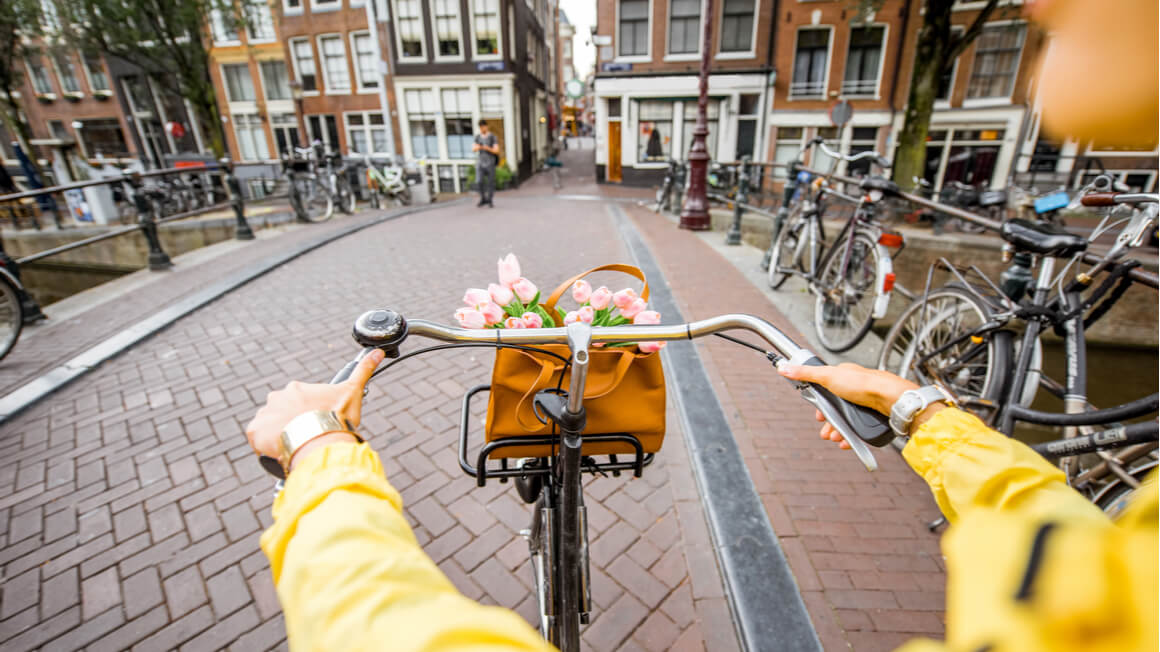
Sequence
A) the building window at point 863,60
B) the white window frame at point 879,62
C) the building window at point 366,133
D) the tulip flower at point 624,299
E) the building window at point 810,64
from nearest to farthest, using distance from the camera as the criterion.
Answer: the tulip flower at point 624,299 < the white window frame at point 879,62 < the building window at point 863,60 < the building window at point 810,64 < the building window at point 366,133

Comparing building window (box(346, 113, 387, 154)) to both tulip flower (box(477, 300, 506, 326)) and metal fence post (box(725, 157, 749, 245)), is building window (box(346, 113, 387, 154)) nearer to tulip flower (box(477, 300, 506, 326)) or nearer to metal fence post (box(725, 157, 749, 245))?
metal fence post (box(725, 157, 749, 245))

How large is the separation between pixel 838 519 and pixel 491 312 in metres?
2.09

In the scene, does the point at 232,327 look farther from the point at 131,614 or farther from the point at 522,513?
the point at 522,513

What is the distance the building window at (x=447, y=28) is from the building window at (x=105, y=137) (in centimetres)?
1788

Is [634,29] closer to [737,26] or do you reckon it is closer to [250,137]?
[737,26]

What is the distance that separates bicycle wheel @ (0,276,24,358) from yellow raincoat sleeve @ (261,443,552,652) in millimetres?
5330

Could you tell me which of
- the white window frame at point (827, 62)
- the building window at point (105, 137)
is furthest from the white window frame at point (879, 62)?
the building window at point (105, 137)

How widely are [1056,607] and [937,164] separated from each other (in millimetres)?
21577

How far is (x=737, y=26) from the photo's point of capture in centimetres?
1698

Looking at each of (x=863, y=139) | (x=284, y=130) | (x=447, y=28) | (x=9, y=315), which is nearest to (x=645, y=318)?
(x=9, y=315)

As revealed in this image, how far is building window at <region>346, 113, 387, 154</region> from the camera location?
20109 mm

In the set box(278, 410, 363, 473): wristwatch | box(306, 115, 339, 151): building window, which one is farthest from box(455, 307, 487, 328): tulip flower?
box(306, 115, 339, 151): building window

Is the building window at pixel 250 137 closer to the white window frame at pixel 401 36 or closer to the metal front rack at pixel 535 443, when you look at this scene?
the white window frame at pixel 401 36

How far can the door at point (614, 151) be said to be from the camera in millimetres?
18547
